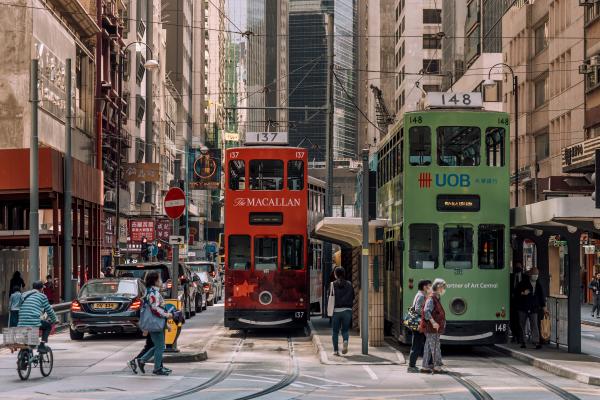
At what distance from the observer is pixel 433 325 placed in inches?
784

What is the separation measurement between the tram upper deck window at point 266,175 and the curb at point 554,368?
783cm

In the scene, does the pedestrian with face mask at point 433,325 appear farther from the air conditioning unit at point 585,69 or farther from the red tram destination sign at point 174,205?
the air conditioning unit at point 585,69

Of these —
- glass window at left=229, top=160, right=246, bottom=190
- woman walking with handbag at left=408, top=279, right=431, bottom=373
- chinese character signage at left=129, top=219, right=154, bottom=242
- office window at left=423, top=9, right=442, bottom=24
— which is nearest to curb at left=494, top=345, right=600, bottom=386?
woman walking with handbag at left=408, top=279, right=431, bottom=373

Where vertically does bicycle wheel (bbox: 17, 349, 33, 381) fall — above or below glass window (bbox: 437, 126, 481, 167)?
below

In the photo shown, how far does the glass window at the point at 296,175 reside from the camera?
30797 millimetres

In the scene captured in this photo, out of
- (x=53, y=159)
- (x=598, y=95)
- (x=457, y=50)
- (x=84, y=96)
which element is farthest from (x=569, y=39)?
(x=457, y=50)

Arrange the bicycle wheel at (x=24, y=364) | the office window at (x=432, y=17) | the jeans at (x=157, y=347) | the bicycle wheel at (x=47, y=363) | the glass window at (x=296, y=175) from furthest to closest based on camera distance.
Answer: the office window at (x=432, y=17)
the glass window at (x=296, y=175)
the jeans at (x=157, y=347)
the bicycle wheel at (x=47, y=363)
the bicycle wheel at (x=24, y=364)

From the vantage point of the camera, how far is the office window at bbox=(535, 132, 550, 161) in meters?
67.9

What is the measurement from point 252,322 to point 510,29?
48.7 meters

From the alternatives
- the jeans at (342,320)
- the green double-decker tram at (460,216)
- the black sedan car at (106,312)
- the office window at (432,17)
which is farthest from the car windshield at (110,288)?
the office window at (432,17)

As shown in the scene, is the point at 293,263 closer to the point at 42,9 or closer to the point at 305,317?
the point at 305,317

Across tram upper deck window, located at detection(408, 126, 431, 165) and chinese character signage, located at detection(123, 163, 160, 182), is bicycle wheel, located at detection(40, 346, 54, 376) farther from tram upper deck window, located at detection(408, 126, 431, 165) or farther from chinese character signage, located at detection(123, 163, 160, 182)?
chinese character signage, located at detection(123, 163, 160, 182)

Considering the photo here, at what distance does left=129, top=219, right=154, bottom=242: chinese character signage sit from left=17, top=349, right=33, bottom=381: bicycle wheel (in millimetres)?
52652

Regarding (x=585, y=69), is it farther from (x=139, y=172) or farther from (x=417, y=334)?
(x=417, y=334)
